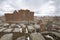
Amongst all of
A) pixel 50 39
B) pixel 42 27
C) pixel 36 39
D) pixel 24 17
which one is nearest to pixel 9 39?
pixel 36 39

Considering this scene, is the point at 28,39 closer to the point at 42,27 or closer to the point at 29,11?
the point at 42,27

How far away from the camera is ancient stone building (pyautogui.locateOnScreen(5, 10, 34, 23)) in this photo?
2739cm

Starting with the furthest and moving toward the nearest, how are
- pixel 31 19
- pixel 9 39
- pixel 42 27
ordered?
pixel 31 19 < pixel 42 27 < pixel 9 39

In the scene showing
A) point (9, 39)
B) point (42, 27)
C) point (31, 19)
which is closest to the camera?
point (9, 39)

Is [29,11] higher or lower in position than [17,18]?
higher

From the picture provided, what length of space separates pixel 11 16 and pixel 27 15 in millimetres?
4556

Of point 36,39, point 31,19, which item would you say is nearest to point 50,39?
point 36,39

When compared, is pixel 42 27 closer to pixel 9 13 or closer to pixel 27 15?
pixel 27 15

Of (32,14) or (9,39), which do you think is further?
(32,14)

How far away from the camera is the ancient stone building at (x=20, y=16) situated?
89.9 feet

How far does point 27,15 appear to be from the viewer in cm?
2778

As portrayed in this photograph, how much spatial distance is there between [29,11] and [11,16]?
209 inches

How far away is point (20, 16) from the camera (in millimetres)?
27656

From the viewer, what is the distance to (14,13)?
1102 inches
